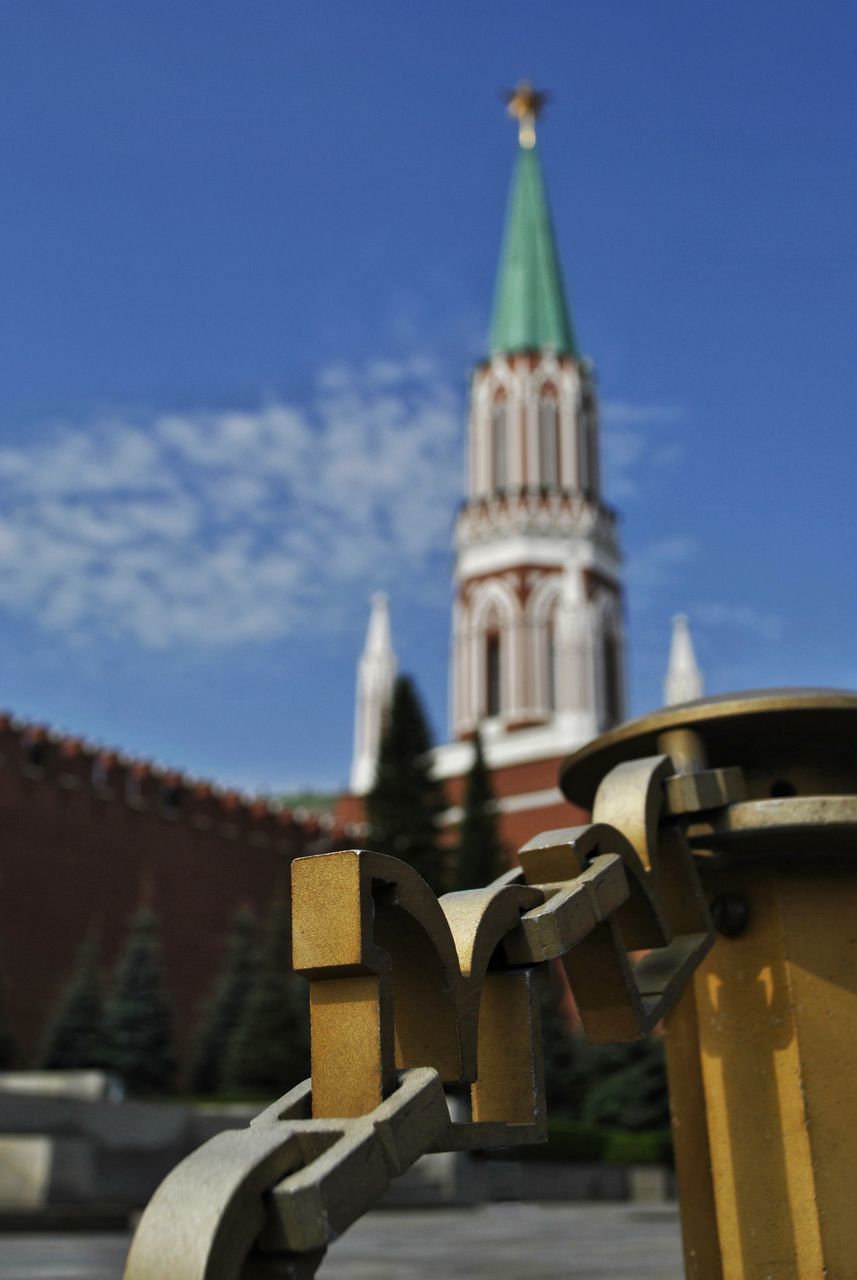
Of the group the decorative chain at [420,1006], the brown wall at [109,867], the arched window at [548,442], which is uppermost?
the arched window at [548,442]

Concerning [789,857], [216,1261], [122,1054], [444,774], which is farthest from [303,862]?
[444,774]

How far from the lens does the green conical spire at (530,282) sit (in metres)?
40.4

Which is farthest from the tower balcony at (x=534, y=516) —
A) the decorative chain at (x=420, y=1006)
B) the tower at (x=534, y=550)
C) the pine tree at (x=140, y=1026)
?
the decorative chain at (x=420, y=1006)

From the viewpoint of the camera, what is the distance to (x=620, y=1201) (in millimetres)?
18781

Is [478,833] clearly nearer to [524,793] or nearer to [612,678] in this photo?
[524,793]

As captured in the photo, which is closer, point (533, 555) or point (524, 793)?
point (524, 793)

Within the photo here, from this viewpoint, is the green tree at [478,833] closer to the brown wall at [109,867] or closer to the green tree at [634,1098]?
the brown wall at [109,867]

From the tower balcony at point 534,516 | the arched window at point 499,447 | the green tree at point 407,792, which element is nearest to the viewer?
the green tree at point 407,792

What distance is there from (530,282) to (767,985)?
41.1 meters

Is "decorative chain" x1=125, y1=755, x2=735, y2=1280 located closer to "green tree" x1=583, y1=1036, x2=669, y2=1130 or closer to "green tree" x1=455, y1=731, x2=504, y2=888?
"green tree" x1=583, y1=1036, x2=669, y2=1130

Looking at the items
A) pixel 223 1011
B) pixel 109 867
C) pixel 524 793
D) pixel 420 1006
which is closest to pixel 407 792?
pixel 524 793

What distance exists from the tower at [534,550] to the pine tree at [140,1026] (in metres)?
12.5

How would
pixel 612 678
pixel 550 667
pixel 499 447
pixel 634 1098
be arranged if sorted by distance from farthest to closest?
pixel 499 447 < pixel 612 678 < pixel 550 667 < pixel 634 1098

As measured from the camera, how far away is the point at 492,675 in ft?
124
